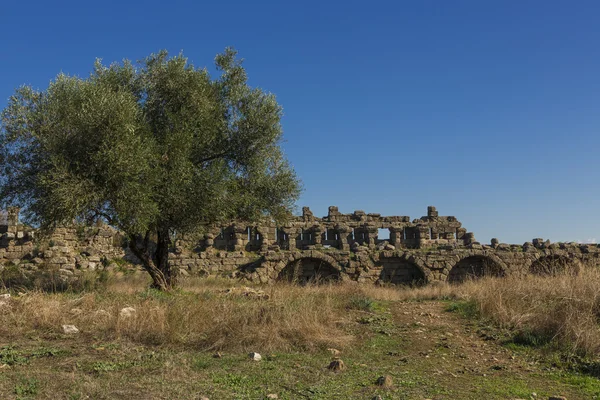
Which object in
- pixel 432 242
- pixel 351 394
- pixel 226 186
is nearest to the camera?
pixel 351 394

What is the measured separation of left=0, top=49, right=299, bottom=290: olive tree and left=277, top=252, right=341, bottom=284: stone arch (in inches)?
263

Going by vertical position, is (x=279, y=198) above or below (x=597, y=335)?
above

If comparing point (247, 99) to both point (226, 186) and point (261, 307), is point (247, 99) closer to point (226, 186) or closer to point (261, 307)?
point (226, 186)

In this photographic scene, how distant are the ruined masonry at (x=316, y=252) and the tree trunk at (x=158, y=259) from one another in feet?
19.6

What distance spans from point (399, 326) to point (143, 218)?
7.74 m

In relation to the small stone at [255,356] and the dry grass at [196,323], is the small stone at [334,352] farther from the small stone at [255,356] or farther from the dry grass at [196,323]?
the small stone at [255,356]

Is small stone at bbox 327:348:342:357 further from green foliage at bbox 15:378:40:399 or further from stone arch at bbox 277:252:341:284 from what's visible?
stone arch at bbox 277:252:341:284

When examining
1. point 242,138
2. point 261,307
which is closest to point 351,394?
point 261,307

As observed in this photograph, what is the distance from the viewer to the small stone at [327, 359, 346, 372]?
7691mm

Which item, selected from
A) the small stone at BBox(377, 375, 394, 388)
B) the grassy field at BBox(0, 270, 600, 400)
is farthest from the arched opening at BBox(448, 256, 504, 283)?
the small stone at BBox(377, 375, 394, 388)

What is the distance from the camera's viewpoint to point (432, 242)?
30062 mm

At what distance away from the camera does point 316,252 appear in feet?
83.2

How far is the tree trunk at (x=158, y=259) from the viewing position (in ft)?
54.1

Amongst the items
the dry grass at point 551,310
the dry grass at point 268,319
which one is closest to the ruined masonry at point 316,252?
the dry grass at point 551,310
